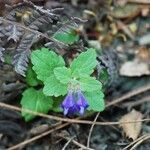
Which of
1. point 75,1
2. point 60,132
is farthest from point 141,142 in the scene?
point 75,1

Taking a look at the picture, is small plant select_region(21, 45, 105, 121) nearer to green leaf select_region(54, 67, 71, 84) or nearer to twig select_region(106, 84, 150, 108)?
green leaf select_region(54, 67, 71, 84)

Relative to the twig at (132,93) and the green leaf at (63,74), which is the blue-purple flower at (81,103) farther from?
the twig at (132,93)

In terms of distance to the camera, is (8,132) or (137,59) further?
(137,59)

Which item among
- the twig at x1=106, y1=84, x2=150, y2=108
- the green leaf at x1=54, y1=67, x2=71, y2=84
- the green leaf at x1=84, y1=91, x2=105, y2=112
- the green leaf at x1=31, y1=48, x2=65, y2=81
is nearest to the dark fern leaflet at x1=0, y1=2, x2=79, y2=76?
the green leaf at x1=31, y1=48, x2=65, y2=81

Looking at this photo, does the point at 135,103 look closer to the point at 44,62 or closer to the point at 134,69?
the point at 134,69

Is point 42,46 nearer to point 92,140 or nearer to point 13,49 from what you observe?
point 13,49
